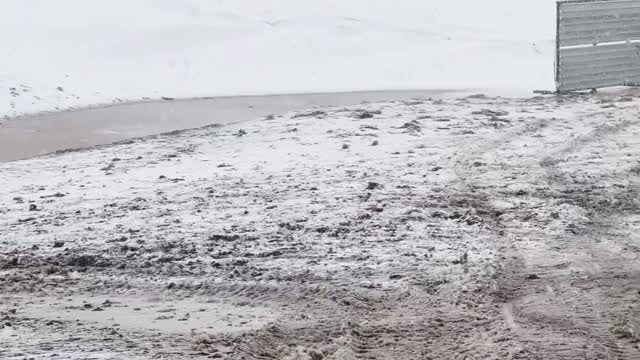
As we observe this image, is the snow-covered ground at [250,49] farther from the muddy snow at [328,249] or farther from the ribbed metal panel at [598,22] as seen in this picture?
the muddy snow at [328,249]

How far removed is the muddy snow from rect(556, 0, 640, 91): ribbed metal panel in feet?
17.0

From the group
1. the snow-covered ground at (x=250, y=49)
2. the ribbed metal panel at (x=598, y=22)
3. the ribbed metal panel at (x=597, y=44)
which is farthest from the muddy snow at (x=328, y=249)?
the snow-covered ground at (x=250, y=49)

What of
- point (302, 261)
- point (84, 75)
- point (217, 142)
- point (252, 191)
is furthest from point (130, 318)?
point (84, 75)

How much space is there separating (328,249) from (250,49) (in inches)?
578

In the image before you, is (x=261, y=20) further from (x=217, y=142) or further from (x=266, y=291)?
(x=266, y=291)

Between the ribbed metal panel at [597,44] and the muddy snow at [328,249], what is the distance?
17.0 ft

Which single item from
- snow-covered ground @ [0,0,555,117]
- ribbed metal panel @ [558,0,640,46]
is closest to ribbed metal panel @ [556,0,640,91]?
ribbed metal panel @ [558,0,640,46]

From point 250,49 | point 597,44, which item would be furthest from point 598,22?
point 250,49

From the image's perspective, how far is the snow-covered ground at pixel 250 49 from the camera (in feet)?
53.9

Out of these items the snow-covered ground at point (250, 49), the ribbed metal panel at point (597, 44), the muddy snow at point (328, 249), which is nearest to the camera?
the muddy snow at point (328, 249)

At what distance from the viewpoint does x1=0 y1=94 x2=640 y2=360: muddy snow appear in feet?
14.1

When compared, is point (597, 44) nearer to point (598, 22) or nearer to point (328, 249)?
point (598, 22)

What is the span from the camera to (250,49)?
19.8 m

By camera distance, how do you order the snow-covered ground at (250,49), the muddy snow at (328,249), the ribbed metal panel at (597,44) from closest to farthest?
1. the muddy snow at (328,249)
2. the ribbed metal panel at (597,44)
3. the snow-covered ground at (250,49)
